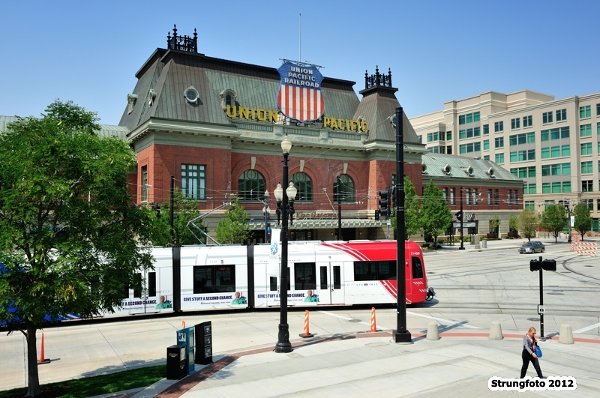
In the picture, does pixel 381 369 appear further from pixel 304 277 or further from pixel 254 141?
pixel 254 141

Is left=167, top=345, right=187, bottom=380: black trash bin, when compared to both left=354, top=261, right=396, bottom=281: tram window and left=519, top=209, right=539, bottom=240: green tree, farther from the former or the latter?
left=519, top=209, right=539, bottom=240: green tree

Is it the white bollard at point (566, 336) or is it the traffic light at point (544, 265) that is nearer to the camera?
the white bollard at point (566, 336)

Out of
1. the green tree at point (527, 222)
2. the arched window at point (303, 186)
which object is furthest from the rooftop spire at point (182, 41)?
the green tree at point (527, 222)

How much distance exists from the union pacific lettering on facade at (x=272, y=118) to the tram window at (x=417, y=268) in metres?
28.3

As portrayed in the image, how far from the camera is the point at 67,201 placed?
1155cm

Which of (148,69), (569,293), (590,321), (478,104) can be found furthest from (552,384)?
(478,104)

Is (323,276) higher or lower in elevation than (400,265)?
lower

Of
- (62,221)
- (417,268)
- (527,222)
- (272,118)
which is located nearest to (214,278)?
(417,268)

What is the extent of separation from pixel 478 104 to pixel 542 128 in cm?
1605

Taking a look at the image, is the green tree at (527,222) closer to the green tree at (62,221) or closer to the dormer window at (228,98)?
the dormer window at (228,98)

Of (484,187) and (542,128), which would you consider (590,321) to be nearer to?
(484,187)

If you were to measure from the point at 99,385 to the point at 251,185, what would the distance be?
3726 centimetres

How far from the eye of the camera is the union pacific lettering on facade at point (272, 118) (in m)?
48.1

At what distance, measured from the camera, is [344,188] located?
55.7m
